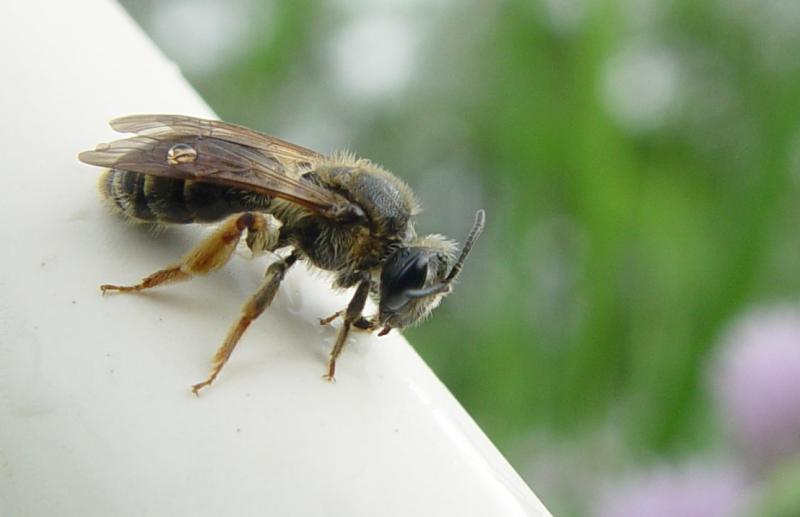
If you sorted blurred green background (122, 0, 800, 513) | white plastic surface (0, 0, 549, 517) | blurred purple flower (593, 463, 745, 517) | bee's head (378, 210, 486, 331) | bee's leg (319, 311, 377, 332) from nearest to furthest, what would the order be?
white plastic surface (0, 0, 549, 517)
bee's leg (319, 311, 377, 332)
bee's head (378, 210, 486, 331)
blurred purple flower (593, 463, 745, 517)
blurred green background (122, 0, 800, 513)

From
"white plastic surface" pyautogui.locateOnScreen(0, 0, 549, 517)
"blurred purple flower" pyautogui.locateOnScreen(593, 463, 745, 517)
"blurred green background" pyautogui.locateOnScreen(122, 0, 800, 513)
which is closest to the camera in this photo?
"white plastic surface" pyautogui.locateOnScreen(0, 0, 549, 517)

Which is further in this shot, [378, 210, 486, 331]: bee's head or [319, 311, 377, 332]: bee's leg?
[378, 210, 486, 331]: bee's head

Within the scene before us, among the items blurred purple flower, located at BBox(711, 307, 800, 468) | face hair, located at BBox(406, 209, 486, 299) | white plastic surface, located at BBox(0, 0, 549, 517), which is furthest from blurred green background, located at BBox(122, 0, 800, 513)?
white plastic surface, located at BBox(0, 0, 549, 517)

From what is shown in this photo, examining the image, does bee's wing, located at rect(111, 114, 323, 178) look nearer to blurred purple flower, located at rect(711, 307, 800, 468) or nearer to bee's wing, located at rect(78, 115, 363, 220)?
bee's wing, located at rect(78, 115, 363, 220)

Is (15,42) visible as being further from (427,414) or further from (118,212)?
(427,414)

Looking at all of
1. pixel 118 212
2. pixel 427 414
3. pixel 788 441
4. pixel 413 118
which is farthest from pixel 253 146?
pixel 413 118

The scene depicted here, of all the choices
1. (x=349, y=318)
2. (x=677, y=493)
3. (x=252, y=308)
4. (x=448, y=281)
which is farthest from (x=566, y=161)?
(x=252, y=308)

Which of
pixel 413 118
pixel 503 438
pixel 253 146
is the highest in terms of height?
pixel 253 146
